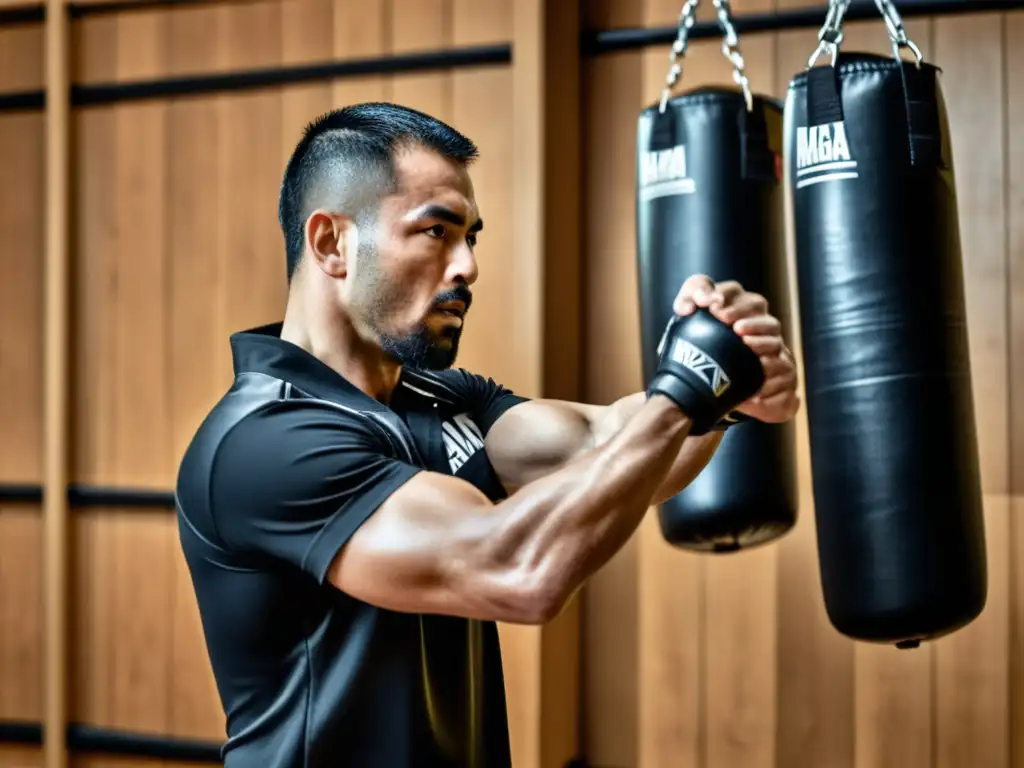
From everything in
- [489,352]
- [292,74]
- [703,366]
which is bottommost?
[703,366]

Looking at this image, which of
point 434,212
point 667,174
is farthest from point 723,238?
point 434,212

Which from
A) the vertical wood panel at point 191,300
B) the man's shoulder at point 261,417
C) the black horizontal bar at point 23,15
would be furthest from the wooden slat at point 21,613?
the man's shoulder at point 261,417

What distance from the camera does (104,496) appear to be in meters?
3.83

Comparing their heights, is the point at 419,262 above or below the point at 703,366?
above

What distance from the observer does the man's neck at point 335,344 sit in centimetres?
164

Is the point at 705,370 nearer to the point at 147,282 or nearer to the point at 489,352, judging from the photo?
the point at 489,352

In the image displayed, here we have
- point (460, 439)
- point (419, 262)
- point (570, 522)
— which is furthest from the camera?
point (460, 439)

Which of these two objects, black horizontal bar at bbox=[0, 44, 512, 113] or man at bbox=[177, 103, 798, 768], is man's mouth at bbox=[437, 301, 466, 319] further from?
black horizontal bar at bbox=[0, 44, 512, 113]

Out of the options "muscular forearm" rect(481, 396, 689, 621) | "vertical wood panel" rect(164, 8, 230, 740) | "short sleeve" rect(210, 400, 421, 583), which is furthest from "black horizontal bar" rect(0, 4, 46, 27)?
"muscular forearm" rect(481, 396, 689, 621)

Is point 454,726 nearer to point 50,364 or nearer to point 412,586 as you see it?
point 412,586

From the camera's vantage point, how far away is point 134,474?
3.84 meters

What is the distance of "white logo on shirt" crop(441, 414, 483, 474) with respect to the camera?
69.5 inches

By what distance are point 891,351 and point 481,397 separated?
735 millimetres

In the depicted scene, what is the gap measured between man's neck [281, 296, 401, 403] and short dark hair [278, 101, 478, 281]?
0.26 feet
